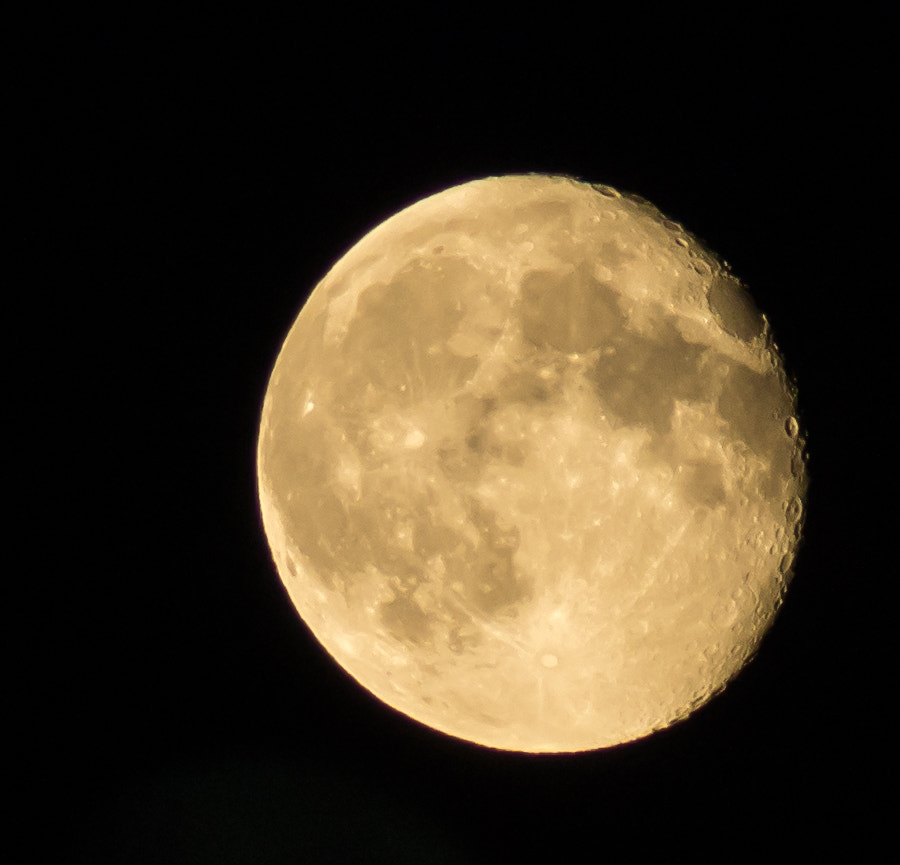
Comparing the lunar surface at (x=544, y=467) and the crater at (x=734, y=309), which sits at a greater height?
the crater at (x=734, y=309)

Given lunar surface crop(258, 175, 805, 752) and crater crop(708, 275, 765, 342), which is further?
crater crop(708, 275, 765, 342)

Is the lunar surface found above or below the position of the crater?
below

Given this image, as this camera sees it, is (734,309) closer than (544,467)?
No

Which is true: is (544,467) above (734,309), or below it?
below

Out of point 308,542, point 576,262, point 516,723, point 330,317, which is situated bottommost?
point 516,723

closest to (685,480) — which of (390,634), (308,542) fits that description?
(390,634)

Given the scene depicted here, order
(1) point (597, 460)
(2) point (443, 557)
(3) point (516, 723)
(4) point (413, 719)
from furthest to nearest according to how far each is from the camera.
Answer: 1. (4) point (413, 719)
2. (3) point (516, 723)
3. (2) point (443, 557)
4. (1) point (597, 460)

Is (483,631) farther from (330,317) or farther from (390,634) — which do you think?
(330,317)

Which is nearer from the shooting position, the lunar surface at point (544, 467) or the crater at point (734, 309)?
the lunar surface at point (544, 467)
